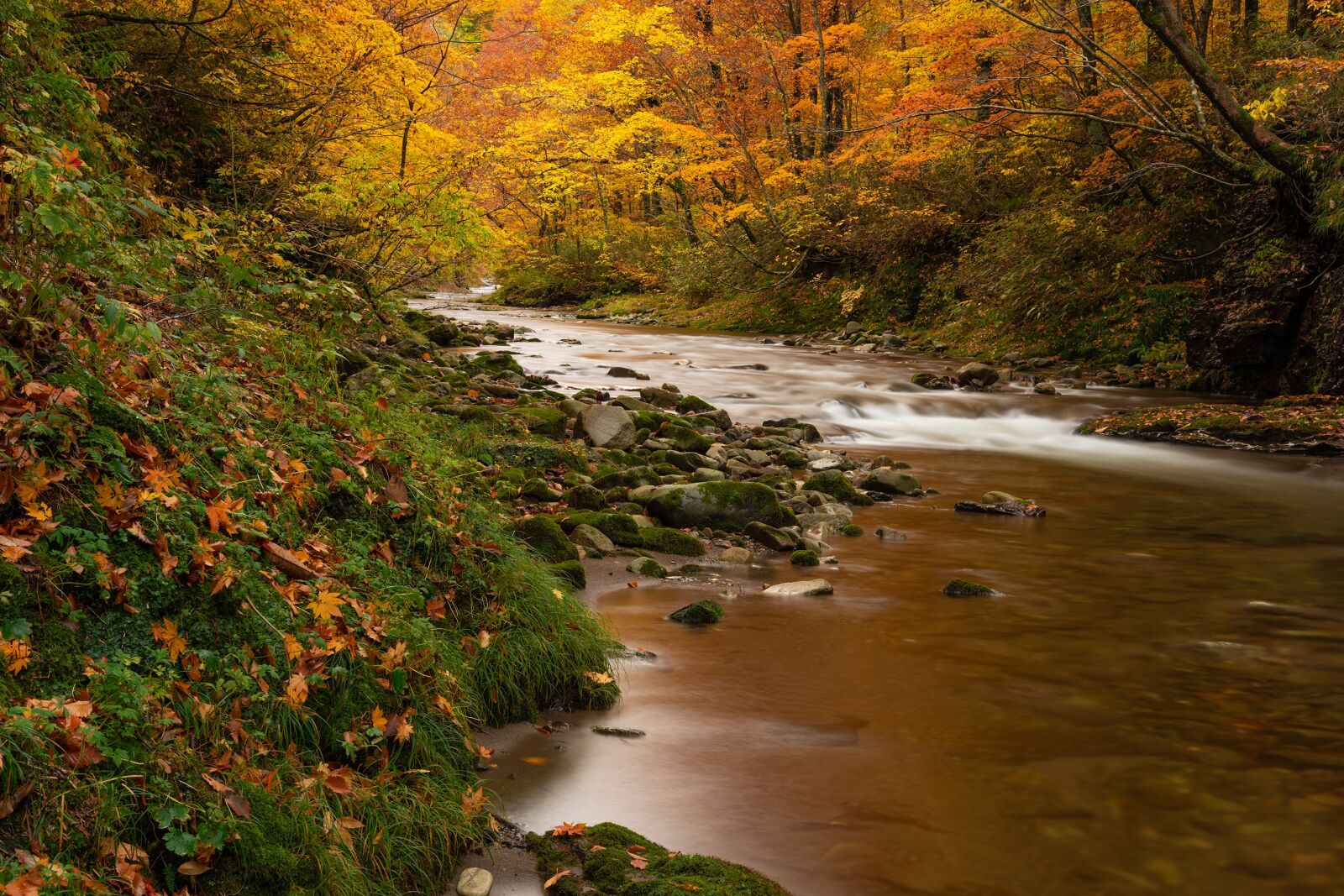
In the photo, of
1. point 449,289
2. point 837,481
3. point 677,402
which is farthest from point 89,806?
point 449,289

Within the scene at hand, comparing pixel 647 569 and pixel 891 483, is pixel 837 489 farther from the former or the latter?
pixel 647 569

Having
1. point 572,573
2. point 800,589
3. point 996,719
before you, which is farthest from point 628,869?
point 800,589

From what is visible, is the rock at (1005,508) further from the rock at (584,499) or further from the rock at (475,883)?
the rock at (475,883)

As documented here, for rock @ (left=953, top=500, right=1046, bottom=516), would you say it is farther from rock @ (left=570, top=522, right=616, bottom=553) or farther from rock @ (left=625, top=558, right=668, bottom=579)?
rock @ (left=570, top=522, right=616, bottom=553)

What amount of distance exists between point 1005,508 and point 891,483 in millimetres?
1277

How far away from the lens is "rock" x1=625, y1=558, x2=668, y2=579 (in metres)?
7.17

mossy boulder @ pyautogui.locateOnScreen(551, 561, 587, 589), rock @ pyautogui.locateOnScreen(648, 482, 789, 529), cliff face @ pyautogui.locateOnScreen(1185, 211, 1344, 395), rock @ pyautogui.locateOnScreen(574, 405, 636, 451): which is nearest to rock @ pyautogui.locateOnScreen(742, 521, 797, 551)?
rock @ pyautogui.locateOnScreen(648, 482, 789, 529)

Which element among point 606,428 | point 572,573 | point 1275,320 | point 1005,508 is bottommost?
point 1005,508

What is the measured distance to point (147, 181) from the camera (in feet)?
23.6

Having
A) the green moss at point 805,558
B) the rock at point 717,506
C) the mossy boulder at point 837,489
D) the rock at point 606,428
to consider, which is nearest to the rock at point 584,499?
the rock at point 717,506

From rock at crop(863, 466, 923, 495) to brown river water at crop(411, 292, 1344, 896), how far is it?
925mm

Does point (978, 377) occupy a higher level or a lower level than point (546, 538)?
higher

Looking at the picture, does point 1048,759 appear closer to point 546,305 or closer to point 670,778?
point 670,778

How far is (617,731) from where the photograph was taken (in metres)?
4.73
